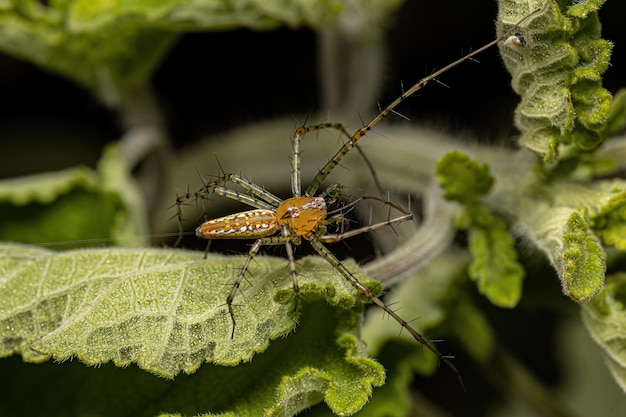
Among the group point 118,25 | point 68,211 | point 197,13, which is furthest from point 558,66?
point 68,211

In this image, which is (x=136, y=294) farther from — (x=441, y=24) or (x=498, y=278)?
(x=441, y=24)

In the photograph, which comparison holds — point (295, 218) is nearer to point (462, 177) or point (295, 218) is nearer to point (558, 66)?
point (462, 177)

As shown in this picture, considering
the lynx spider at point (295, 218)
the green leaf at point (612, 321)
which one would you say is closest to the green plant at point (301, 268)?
the green leaf at point (612, 321)

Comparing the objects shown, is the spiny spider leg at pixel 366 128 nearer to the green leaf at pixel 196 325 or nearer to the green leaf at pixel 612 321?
the green leaf at pixel 196 325

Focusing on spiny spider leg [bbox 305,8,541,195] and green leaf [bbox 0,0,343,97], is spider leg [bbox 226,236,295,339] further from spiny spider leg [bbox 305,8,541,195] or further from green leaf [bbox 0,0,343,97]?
green leaf [bbox 0,0,343,97]

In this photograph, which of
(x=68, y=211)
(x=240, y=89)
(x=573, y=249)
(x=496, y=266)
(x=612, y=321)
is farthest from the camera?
(x=240, y=89)

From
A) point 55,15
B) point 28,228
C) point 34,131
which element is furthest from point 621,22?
point 34,131
